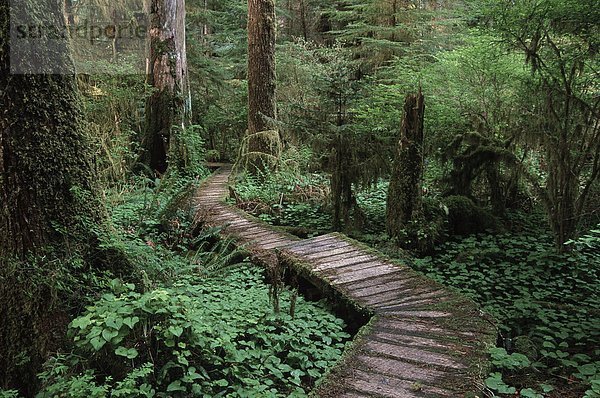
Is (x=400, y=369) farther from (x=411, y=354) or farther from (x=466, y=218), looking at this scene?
(x=466, y=218)

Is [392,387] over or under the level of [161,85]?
under

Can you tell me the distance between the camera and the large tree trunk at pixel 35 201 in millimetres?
3529

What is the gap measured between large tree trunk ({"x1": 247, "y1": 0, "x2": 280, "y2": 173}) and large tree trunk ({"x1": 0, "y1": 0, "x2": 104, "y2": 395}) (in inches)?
267

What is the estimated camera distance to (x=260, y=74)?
10.9 metres

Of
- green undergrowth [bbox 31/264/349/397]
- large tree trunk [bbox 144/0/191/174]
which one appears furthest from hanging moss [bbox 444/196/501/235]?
large tree trunk [bbox 144/0/191/174]

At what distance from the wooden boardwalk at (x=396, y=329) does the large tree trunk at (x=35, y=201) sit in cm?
237

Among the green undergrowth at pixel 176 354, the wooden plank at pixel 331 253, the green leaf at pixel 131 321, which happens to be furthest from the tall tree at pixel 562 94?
the green leaf at pixel 131 321

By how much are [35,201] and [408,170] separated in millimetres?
4653

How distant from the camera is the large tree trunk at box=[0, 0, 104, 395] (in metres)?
3.53

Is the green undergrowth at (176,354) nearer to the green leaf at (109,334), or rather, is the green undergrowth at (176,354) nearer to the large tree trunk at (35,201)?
the green leaf at (109,334)

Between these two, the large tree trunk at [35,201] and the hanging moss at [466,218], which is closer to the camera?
the large tree trunk at [35,201]

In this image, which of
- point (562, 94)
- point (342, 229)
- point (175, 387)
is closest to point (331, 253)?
point (342, 229)

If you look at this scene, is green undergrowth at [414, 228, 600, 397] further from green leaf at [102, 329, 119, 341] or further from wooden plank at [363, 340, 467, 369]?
Answer: green leaf at [102, 329, 119, 341]

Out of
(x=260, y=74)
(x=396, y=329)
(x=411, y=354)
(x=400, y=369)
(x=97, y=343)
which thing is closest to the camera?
(x=97, y=343)
